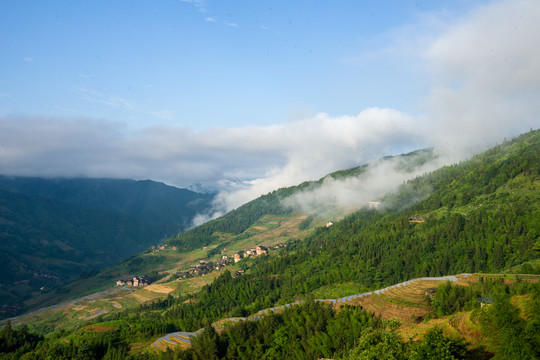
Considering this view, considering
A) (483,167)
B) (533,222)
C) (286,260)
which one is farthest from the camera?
(483,167)

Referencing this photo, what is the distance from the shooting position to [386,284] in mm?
79562

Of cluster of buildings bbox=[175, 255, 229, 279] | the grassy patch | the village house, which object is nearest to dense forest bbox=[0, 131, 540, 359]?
the grassy patch

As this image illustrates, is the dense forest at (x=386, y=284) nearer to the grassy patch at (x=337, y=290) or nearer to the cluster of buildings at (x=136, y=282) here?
the grassy patch at (x=337, y=290)

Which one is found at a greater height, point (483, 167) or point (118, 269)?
point (483, 167)

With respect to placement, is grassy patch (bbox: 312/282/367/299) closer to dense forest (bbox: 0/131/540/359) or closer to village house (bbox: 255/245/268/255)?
dense forest (bbox: 0/131/540/359)

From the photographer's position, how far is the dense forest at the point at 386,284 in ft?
100

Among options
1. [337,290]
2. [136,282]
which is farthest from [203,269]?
[337,290]

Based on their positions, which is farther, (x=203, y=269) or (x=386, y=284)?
(x=203, y=269)

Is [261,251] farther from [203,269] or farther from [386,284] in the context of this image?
[386,284]

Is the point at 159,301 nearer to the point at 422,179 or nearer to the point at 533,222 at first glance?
the point at 533,222

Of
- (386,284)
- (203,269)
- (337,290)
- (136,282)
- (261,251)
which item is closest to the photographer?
(386,284)

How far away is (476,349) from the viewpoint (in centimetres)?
3019

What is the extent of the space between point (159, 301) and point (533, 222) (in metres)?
110

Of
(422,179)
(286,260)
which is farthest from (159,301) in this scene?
(422,179)
